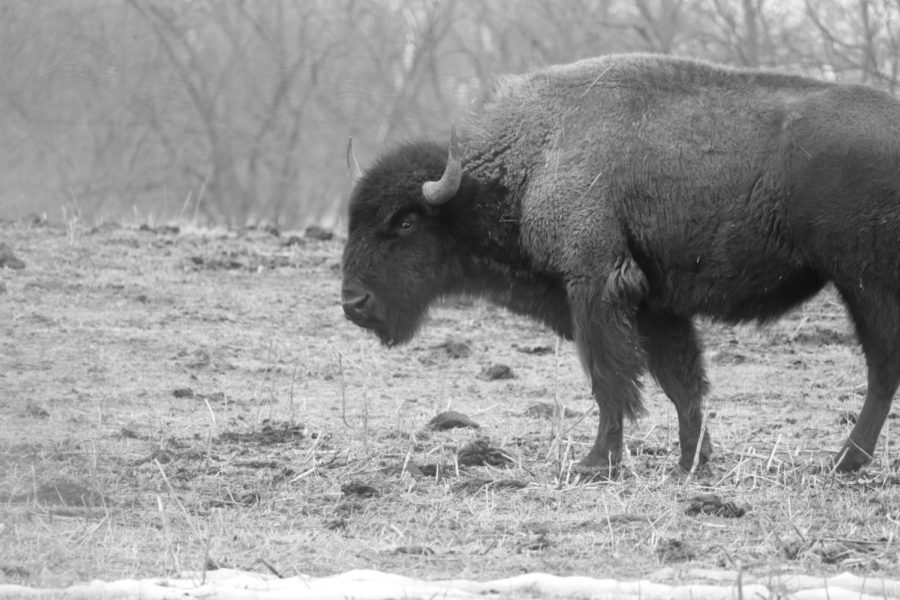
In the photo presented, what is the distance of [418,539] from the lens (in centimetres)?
603

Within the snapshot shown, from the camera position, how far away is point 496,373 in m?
10.0

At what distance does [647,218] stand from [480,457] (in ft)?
4.66

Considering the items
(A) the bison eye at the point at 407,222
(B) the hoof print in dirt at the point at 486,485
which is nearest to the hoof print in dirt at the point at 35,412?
(A) the bison eye at the point at 407,222

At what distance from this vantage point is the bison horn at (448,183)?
7.63 meters

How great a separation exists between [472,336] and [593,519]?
4.93 meters

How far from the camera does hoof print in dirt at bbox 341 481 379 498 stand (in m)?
6.79

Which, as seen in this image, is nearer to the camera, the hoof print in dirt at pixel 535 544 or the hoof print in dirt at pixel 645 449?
the hoof print in dirt at pixel 535 544

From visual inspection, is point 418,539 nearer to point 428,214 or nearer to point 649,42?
point 428,214

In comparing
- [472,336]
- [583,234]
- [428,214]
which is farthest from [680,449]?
[472,336]

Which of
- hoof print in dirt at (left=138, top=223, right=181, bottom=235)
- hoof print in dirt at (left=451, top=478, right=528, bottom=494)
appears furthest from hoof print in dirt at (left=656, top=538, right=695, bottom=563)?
hoof print in dirt at (left=138, top=223, right=181, bottom=235)

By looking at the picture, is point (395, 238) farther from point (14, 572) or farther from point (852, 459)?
point (14, 572)

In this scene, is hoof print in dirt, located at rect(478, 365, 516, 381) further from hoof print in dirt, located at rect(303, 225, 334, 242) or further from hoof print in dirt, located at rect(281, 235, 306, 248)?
hoof print in dirt, located at rect(303, 225, 334, 242)

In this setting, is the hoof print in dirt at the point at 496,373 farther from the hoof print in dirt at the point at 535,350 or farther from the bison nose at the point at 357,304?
the bison nose at the point at 357,304

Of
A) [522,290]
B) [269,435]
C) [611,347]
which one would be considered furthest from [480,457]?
[269,435]
